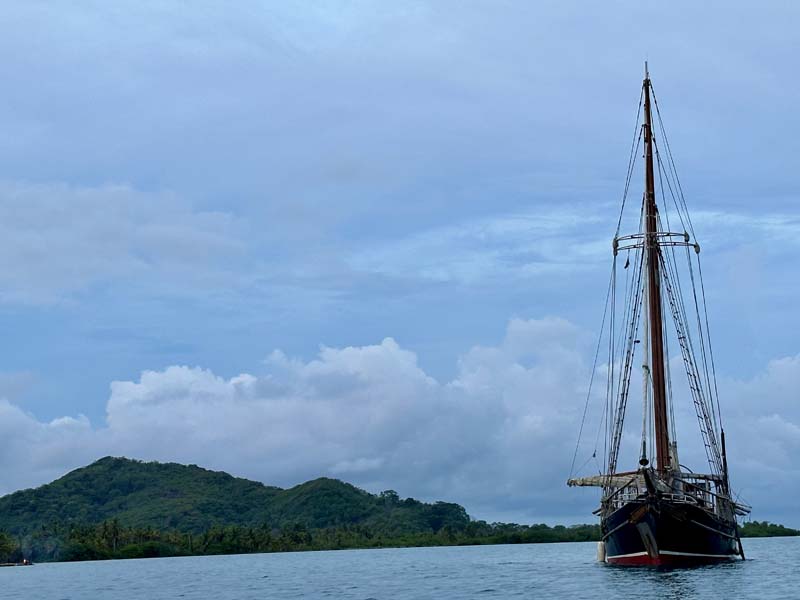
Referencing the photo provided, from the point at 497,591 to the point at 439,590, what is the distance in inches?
173

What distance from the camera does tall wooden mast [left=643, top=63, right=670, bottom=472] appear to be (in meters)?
79.1

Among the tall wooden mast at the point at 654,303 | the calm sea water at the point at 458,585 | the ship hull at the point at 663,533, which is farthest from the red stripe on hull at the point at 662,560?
the tall wooden mast at the point at 654,303

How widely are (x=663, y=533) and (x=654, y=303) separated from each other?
18.5 m

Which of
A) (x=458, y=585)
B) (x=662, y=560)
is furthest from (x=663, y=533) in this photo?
(x=458, y=585)

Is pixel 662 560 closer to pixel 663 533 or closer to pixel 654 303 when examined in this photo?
pixel 663 533

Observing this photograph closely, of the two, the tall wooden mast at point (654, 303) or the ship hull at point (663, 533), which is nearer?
the ship hull at point (663, 533)

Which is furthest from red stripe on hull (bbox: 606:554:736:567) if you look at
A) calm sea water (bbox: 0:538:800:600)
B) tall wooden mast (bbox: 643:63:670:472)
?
tall wooden mast (bbox: 643:63:670:472)

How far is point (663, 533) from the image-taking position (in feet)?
224

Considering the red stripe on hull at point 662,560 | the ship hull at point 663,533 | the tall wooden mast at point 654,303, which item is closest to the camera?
the ship hull at point 663,533

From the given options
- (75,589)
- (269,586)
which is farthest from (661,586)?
(75,589)

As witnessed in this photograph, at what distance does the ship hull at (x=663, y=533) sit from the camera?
222 ft

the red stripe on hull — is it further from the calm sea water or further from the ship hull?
the calm sea water

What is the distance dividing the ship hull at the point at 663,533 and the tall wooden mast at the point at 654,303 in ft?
21.8

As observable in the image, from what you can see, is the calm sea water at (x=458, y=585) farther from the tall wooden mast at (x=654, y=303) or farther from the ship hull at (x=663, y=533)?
the tall wooden mast at (x=654, y=303)
